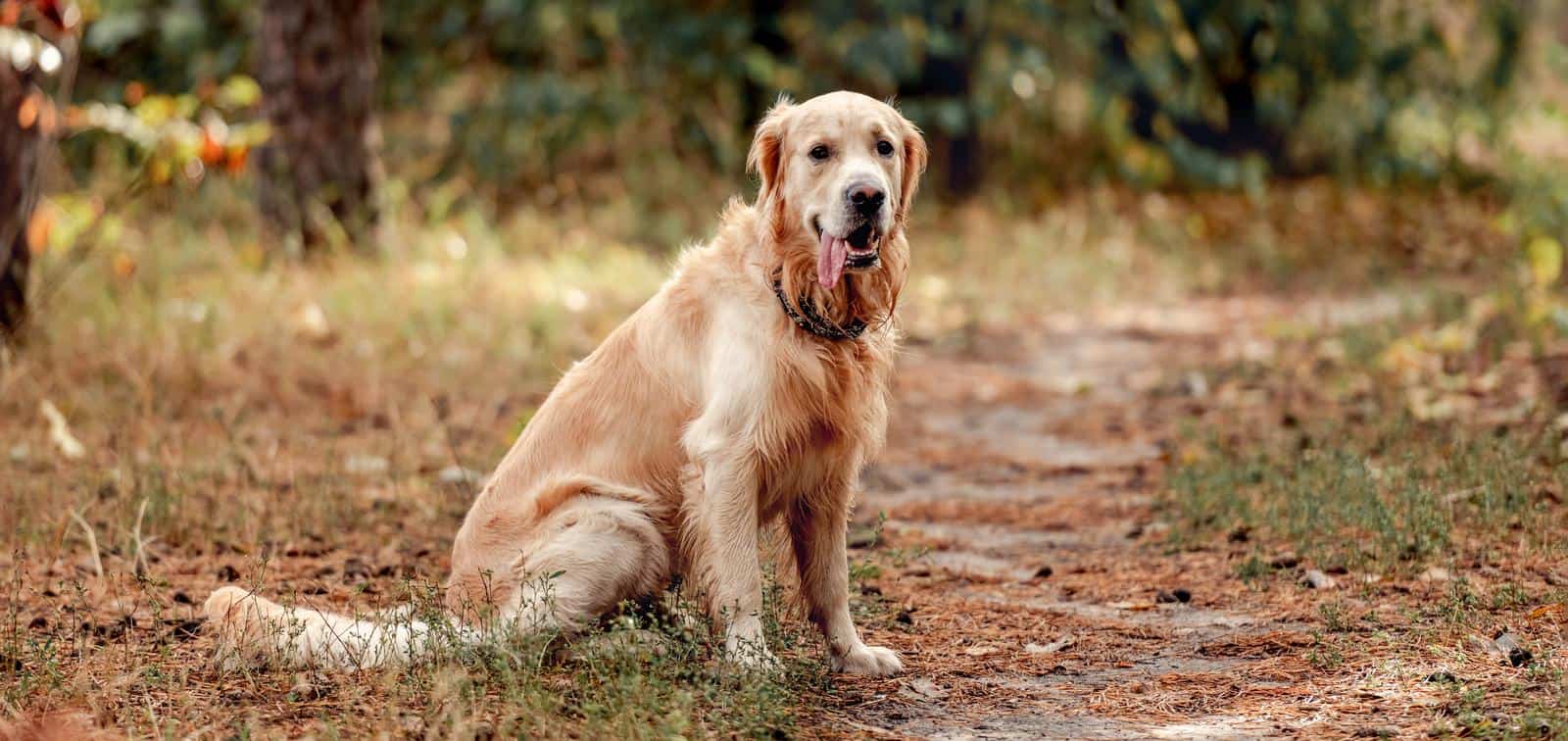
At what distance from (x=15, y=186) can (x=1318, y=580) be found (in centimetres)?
558

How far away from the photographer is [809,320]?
158 inches

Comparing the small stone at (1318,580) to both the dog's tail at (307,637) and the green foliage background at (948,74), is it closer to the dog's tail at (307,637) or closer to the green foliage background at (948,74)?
the dog's tail at (307,637)

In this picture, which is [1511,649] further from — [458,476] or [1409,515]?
[458,476]

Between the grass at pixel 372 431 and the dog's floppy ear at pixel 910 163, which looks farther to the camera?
the dog's floppy ear at pixel 910 163

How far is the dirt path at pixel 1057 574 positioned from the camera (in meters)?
3.69

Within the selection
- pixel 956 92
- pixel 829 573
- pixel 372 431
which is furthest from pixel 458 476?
pixel 956 92

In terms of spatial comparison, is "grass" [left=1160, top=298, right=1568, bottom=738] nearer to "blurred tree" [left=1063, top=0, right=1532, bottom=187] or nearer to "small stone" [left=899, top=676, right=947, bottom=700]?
"small stone" [left=899, top=676, right=947, bottom=700]

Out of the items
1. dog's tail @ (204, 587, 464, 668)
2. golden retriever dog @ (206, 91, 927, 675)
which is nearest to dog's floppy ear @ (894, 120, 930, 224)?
golden retriever dog @ (206, 91, 927, 675)

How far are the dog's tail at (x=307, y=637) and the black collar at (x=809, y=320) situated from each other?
3.62 ft

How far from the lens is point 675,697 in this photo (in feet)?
10.9

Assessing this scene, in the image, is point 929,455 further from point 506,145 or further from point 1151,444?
point 506,145

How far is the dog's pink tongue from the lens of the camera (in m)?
3.94

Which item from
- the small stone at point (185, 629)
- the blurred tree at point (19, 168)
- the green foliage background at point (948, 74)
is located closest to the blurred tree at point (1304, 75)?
the green foliage background at point (948, 74)

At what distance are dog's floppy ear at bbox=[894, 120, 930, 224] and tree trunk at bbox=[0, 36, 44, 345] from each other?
13.8 feet
